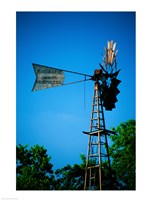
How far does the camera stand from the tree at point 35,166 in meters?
7.16

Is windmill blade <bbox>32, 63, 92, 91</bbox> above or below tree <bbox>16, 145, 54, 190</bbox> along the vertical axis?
above

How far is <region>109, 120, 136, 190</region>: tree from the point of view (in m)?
7.19

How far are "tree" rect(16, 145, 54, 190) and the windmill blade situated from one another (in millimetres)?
1951

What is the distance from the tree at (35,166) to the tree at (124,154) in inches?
48.9

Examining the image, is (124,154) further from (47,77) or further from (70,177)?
(47,77)

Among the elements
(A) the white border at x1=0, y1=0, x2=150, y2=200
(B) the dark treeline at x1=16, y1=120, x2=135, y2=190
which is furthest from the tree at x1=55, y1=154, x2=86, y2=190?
(A) the white border at x1=0, y1=0, x2=150, y2=200

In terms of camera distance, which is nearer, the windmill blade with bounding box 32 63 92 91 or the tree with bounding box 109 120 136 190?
the windmill blade with bounding box 32 63 92 91

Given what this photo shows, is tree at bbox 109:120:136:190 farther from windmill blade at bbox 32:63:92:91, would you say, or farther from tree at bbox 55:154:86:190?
windmill blade at bbox 32:63:92:91

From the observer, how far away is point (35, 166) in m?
7.85
